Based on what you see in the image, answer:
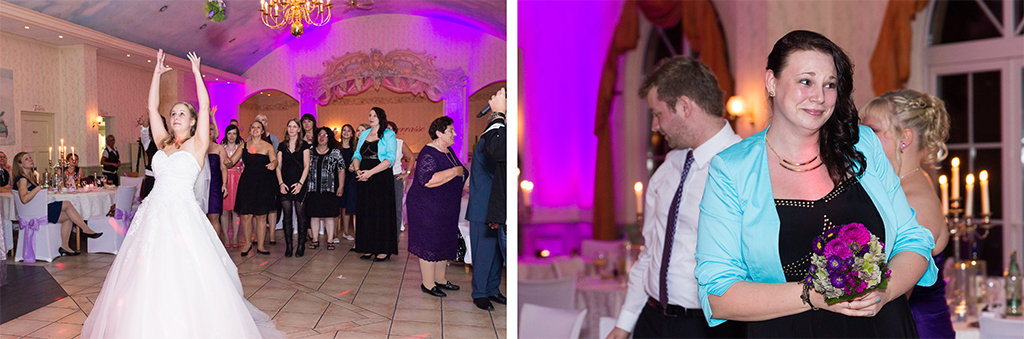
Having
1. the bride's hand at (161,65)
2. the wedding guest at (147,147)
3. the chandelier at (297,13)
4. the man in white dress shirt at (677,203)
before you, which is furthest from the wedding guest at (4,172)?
the man in white dress shirt at (677,203)

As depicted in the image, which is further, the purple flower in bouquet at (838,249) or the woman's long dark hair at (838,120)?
the woman's long dark hair at (838,120)

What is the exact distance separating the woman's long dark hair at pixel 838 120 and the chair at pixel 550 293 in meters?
1.35

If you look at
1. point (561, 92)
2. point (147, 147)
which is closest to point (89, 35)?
point (147, 147)

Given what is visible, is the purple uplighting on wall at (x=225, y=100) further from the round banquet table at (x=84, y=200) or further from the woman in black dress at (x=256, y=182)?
the round banquet table at (x=84, y=200)

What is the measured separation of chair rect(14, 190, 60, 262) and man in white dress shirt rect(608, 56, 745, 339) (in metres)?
3.98

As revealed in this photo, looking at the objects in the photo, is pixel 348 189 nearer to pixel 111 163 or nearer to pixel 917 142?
pixel 111 163

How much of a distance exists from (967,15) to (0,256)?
22.6 ft

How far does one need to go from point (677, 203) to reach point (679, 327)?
0.39 m

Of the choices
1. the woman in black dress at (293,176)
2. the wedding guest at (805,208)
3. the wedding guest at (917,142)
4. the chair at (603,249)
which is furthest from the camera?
the woman in black dress at (293,176)

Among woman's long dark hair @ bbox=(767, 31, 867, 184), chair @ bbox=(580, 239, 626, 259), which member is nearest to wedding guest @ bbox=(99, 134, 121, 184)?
chair @ bbox=(580, 239, 626, 259)

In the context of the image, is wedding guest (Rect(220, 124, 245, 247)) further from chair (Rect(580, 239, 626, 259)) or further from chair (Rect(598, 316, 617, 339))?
chair (Rect(598, 316, 617, 339))

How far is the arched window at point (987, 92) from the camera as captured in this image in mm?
3906

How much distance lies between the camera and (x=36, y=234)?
149 inches

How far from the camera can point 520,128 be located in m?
4.04
